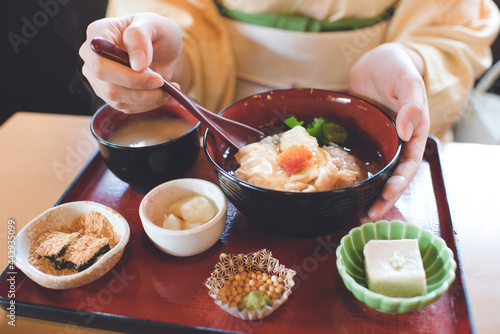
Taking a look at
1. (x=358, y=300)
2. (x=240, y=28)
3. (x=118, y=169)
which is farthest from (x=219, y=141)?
(x=240, y=28)

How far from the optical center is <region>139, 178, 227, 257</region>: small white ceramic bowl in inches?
42.0

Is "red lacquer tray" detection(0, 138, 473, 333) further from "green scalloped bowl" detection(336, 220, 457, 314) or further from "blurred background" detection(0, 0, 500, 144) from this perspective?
"blurred background" detection(0, 0, 500, 144)

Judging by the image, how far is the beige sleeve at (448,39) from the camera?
5.80 ft

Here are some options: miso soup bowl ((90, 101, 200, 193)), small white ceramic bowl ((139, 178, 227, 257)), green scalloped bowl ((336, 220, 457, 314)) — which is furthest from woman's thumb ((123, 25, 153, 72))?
green scalloped bowl ((336, 220, 457, 314))

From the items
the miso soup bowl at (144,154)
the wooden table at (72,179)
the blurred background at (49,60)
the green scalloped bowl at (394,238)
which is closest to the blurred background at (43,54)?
the blurred background at (49,60)

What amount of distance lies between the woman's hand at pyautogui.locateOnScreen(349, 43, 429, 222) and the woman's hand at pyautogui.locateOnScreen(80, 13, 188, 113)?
79cm

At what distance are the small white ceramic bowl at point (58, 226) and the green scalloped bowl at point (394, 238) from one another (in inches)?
24.7

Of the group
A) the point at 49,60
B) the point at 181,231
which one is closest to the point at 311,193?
the point at 181,231

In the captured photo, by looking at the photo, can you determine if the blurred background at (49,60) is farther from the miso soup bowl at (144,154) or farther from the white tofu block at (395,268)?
the white tofu block at (395,268)

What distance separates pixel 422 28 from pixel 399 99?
2.61 feet

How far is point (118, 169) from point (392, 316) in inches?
38.5

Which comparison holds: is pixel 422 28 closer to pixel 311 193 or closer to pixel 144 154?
pixel 311 193

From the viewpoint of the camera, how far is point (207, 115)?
129cm

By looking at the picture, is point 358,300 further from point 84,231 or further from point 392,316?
point 84,231
